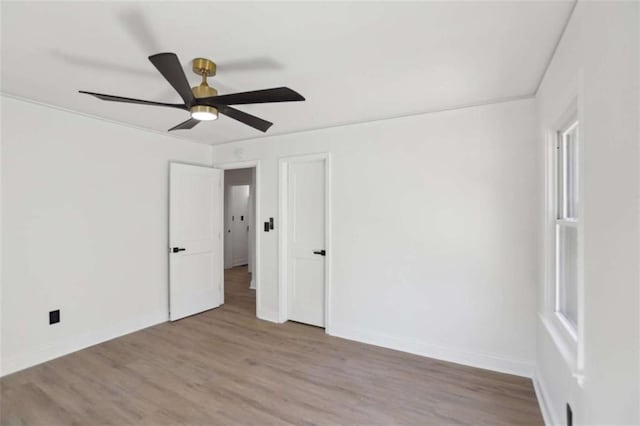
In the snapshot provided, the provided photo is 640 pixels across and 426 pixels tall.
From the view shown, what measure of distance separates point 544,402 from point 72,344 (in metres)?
4.27

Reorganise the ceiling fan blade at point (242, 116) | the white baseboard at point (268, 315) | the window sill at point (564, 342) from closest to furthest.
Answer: the window sill at point (564, 342)
the ceiling fan blade at point (242, 116)
the white baseboard at point (268, 315)

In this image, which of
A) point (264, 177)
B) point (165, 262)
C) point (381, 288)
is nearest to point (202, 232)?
point (165, 262)

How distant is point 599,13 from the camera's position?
121 cm

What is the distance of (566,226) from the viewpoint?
196 centimetres

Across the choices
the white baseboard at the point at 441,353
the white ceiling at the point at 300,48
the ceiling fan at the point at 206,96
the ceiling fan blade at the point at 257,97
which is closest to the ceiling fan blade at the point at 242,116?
the ceiling fan at the point at 206,96

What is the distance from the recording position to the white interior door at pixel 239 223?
7.88m

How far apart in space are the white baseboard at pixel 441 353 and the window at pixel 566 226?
882mm

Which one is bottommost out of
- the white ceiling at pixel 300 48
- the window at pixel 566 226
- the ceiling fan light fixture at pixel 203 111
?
the window at pixel 566 226

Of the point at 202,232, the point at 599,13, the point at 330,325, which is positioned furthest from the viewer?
the point at 202,232

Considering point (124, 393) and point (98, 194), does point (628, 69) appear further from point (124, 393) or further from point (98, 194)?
point (98, 194)

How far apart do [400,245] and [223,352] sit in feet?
7.05

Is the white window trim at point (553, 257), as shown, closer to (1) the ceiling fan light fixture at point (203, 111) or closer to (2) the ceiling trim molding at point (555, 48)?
(2) the ceiling trim molding at point (555, 48)

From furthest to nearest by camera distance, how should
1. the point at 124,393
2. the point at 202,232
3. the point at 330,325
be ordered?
the point at 202,232, the point at 330,325, the point at 124,393

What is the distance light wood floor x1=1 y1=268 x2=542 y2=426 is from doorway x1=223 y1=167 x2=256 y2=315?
3.00m
